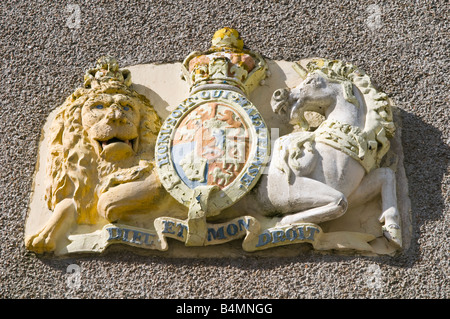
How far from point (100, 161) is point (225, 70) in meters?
0.78

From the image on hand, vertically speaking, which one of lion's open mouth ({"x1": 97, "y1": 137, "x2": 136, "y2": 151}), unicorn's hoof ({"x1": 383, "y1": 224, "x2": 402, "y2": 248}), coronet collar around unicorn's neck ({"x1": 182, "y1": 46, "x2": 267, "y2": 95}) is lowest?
unicorn's hoof ({"x1": 383, "y1": 224, "x2": 402, "y2": 248})

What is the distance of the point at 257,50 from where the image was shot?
5078mm

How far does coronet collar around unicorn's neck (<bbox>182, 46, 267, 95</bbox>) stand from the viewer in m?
4.78

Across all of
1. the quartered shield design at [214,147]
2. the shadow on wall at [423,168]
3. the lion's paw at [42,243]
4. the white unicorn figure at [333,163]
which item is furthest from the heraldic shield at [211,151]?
the shadow on wall at [423,168]

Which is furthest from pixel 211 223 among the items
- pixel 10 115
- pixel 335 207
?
pixel 10 115

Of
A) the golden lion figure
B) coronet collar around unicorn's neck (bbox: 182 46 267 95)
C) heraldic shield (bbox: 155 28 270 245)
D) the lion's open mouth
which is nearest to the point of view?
heraldic shield (bbox: 155 28 270 245)

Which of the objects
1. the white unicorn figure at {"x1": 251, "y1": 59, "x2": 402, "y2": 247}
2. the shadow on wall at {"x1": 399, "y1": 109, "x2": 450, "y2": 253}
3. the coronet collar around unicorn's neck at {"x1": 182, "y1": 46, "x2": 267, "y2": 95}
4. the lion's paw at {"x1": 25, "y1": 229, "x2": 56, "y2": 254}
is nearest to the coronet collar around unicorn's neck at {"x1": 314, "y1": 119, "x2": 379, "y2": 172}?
the white unicorn figure at {"x1": 251, "y1": 59, "x2": 402, "y2": 247}

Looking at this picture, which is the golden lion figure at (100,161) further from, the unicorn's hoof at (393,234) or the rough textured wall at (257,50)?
the unicorn's hoof at (393,234)

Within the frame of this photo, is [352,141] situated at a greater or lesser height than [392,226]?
greater

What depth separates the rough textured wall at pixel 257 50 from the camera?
4.23 m

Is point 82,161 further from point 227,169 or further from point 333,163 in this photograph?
point 333,163

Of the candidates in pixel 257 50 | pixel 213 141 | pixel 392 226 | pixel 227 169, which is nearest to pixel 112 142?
pixel 213 141

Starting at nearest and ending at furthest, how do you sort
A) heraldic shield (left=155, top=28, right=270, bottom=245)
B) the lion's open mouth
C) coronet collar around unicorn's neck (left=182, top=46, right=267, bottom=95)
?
heraldic shield (left=155, top=28, right=270, bottom=245) → the lion's open mouth → coronet collar around unicorn's neck (left=182, top=46, right=267, bottom=95)

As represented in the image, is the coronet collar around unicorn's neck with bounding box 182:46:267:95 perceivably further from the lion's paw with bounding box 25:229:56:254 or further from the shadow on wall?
the lion's paw with bounding box 25:229:56:254
